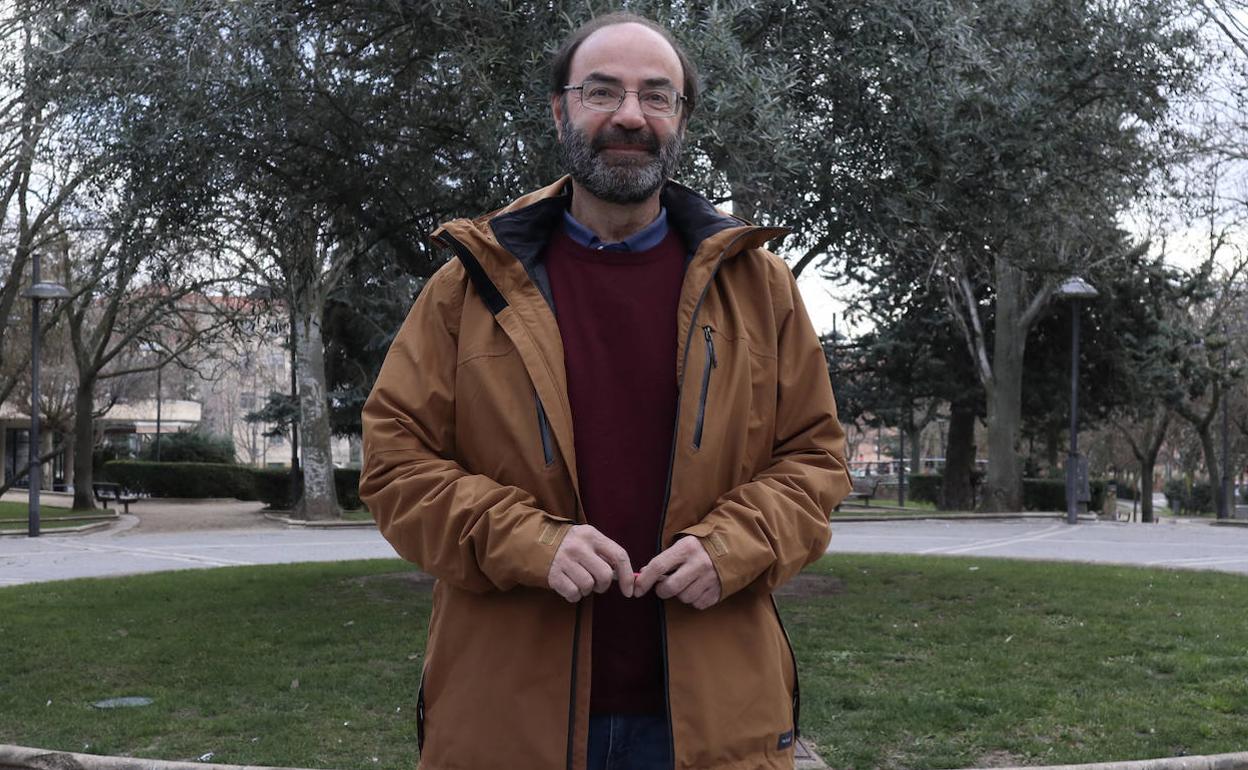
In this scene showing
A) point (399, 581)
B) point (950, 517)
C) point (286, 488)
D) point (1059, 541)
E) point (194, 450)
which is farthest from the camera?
point (194, 450)

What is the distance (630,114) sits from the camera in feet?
7.91

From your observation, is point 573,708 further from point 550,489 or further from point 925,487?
point 925,487

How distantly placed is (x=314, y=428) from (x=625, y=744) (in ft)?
82.1

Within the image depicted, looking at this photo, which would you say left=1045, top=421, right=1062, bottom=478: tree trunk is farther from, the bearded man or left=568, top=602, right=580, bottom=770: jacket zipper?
left=568, top=602, right=580, bottom=770: jacket zipper

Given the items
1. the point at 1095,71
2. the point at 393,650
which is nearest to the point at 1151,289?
the point at 1095,71

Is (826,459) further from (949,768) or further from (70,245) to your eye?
(70,245)

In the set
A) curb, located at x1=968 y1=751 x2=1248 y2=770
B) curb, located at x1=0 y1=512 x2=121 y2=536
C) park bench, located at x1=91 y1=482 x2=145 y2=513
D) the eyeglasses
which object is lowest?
curb, located at x1=0 y1=512 x2=121 y2=536

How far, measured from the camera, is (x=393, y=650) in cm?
852

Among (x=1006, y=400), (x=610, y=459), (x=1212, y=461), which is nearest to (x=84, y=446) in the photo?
(x=1006, y=400)

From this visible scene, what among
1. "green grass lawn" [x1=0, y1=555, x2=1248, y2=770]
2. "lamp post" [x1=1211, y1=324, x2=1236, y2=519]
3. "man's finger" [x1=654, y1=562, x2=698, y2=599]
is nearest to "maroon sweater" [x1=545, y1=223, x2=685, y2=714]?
"man's finger" [x1=654, y1=562, x2=698, y2=599]

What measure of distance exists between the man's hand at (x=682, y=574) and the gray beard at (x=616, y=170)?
684 mm

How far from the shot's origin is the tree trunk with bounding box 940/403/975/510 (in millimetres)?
33006

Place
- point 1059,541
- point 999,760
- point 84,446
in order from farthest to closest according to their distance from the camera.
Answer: point 84,446
point 1059,541
point 999,760

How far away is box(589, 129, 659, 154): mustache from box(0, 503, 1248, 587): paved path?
13.6 meters
